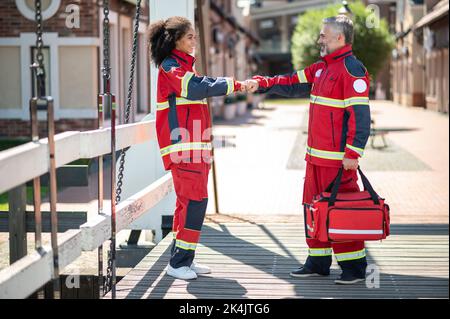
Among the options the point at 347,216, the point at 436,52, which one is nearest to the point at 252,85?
the point at 347,216

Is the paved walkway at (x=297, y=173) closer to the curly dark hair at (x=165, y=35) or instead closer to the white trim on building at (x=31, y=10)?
the curly dark hair at (x=165, y=35)

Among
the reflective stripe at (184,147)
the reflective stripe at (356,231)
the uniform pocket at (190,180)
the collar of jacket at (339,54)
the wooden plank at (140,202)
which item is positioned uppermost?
the collar of jacket at (339,54)

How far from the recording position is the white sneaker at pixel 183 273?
5.62 meters

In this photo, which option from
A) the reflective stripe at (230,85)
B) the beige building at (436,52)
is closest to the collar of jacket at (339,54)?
the reflective stripe at (230,85)

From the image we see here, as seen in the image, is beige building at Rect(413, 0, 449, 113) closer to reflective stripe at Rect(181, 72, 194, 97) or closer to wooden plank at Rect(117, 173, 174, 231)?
wooden plank at Rect(117, 173, 174, 231)

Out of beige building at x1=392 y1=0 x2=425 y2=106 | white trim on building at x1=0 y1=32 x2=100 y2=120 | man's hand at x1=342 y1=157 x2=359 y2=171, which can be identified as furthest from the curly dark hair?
beige building at x1=392 y1=0 x2=425 y2=106

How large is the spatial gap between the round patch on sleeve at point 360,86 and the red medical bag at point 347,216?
51cm

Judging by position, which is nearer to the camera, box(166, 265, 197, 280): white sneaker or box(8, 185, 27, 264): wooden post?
box(8, 185, 27, 264): wooden post

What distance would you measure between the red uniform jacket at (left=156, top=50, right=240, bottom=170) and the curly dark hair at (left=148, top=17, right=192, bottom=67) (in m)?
0.06

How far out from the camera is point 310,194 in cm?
561

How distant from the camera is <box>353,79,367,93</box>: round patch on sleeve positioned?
5302mm

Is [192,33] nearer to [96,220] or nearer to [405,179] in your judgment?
[96,220]

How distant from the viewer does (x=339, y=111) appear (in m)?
5.38
